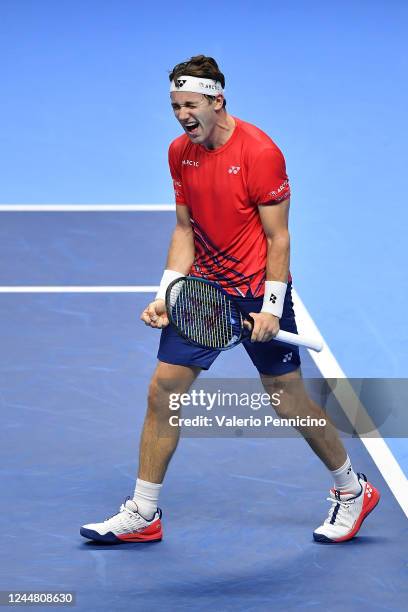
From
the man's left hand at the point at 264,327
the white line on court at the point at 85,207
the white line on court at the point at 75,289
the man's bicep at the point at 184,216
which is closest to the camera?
the man's left hand at the point at 264,327

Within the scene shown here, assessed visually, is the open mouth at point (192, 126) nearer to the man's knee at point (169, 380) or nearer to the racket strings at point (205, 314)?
the racket strings at point (205, 314)

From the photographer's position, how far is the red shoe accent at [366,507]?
6492 mm

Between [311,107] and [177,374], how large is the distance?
8.57m

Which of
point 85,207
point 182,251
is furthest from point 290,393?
point 85,207

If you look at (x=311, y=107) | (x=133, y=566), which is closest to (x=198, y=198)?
(x=133, y=566)

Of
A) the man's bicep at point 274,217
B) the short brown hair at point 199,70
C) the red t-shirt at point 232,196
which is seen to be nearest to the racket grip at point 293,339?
the red t-shirt at point 232,196

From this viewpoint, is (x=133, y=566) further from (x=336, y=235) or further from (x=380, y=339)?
(x=336, y=235)

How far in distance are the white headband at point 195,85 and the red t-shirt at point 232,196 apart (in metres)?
0.21

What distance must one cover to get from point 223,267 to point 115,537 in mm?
1350

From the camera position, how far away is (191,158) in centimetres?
630

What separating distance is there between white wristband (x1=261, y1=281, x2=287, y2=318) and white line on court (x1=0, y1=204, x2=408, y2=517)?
4.42 ft

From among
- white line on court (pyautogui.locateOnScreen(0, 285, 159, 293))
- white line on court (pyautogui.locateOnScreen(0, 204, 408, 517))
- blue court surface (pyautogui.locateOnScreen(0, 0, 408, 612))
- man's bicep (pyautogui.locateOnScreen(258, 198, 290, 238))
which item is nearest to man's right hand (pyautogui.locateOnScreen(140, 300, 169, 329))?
man's bicep (pyautogui.locateOnScreen(258, 198, 290, 238))

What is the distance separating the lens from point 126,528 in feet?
21.1

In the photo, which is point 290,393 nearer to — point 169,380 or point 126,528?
point 169,380
